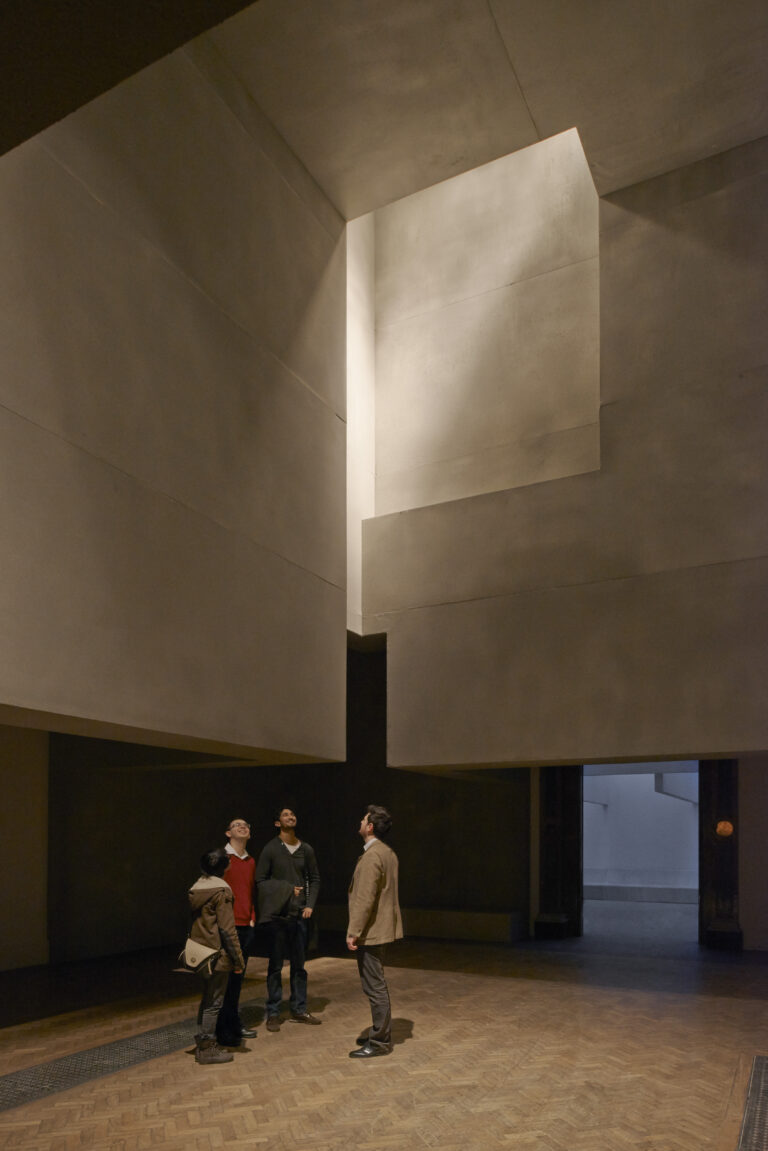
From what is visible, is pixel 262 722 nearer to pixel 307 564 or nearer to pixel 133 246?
pixel 307 564

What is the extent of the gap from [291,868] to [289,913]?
32 cm

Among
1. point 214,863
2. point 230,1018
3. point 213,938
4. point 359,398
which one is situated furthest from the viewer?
point 359,398

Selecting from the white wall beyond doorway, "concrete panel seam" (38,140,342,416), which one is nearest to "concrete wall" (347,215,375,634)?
"concrete panel seam" (38,140,342,416)

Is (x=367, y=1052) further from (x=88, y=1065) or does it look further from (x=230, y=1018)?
(x=88, y=1065)

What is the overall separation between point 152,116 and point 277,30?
147 cm

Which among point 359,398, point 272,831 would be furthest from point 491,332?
point 272,831

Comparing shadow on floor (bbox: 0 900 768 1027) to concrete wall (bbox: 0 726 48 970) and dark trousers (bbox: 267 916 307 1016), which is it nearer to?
concrete wall (bbox: 0 726 48 970)

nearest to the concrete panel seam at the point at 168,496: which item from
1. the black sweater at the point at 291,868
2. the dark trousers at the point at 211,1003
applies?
the black sweater at the point at 291,868

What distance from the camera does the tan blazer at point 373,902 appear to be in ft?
19.5

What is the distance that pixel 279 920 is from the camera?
22.3ft

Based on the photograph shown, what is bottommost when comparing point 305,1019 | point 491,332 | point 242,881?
point 305,1019

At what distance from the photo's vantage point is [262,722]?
7.55m

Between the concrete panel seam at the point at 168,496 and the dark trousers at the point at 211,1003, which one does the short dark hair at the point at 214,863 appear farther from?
the concrete panel seam at the point at 168,496

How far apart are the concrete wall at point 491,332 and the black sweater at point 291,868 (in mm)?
4293
